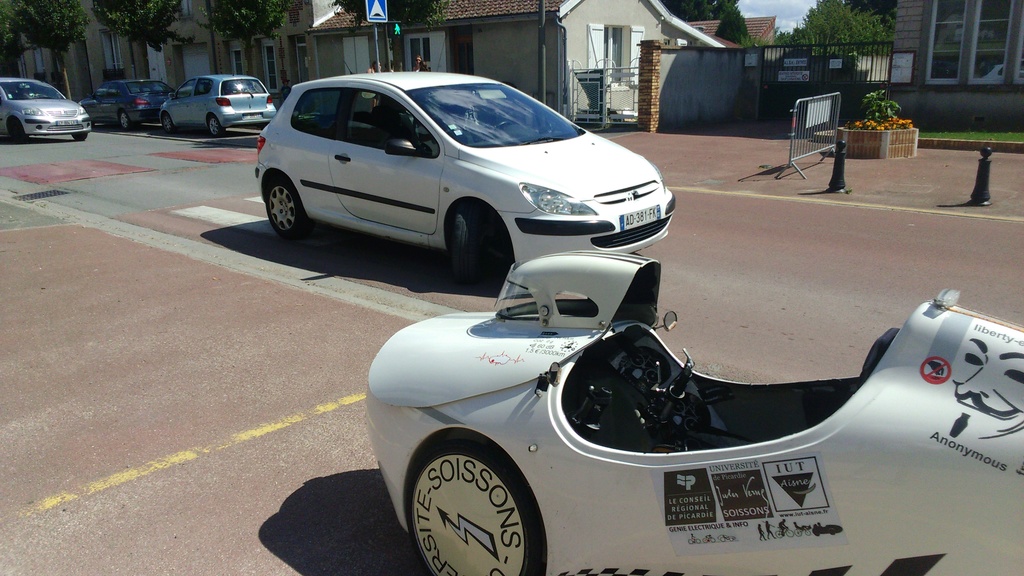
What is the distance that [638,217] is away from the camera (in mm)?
7324

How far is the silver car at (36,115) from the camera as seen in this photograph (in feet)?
72.0

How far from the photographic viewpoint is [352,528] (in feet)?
12.2

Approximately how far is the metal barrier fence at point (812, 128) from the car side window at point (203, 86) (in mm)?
16308

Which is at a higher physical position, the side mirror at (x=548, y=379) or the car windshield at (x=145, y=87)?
the car windshield at (x=145, y=87)

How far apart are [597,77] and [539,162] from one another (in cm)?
1728

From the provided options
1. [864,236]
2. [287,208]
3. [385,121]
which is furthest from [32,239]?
[864,236]

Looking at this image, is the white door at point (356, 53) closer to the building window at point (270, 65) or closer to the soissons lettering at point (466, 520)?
the building window at point (270, 65)

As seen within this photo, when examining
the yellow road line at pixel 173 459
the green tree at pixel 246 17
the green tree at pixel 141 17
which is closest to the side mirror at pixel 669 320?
the yellow road line at pixel 173 459

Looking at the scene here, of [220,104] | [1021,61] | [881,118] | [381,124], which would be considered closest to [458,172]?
[381,124]

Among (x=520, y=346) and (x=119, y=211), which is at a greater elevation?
(x=520, y=346)

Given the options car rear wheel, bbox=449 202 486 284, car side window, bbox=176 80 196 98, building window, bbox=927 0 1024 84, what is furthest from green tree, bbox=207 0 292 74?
car rear wheel, bbox=449 202 486 284

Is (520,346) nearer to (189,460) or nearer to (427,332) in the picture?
(427,332)

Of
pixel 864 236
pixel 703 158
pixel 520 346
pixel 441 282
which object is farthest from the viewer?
pixel 703 158

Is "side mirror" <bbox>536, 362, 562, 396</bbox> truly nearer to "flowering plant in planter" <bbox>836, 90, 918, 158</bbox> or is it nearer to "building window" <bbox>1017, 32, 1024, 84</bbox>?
"flowering plant in planter" <bbox>836, 90, 918, 158</bbox>
